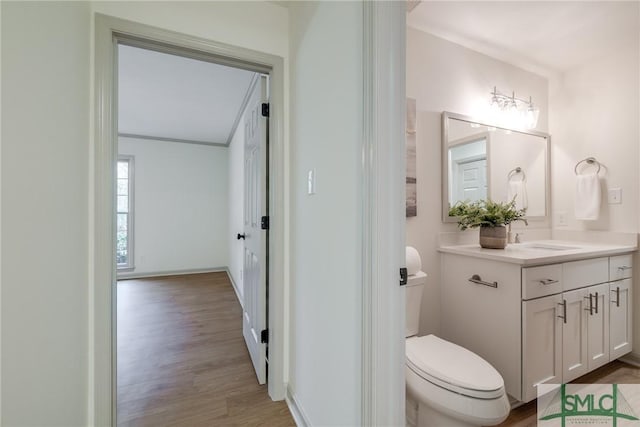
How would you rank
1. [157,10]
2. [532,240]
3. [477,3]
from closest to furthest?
[157,10] → [477,3] → [532,240]

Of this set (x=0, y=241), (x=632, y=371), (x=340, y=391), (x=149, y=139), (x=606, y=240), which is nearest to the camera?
(x=0, y=241)

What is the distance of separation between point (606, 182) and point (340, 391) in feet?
8.70

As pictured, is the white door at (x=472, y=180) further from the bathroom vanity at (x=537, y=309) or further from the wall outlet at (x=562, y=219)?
the wall outlet at (x=562, y=219)

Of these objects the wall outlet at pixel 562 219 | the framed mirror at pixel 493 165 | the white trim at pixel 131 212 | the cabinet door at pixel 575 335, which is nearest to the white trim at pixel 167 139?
the white trim at pixel 131 212

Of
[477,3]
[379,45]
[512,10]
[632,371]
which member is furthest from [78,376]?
[632,371]

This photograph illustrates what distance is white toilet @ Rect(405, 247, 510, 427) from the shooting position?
1054 mm

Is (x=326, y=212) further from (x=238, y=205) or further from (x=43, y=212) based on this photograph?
(x=238, y=205)

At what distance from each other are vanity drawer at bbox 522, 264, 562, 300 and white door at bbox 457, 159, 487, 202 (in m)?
0.67

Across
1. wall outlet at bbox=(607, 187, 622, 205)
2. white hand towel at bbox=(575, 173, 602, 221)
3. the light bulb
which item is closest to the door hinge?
the light bulb

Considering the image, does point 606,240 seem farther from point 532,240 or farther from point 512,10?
point 512,10

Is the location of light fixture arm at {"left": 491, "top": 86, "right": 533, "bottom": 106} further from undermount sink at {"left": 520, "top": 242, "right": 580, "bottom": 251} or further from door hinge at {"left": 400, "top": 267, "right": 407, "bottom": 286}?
door hinge at {"left": 400, "top": 267, "right": 407, "bottom": 286}

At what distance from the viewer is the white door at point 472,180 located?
2.00m

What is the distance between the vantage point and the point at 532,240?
2.34m

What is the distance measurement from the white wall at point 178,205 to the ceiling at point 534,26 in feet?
13.9
